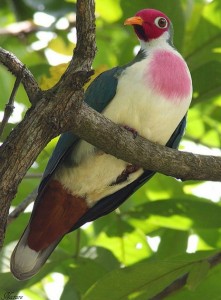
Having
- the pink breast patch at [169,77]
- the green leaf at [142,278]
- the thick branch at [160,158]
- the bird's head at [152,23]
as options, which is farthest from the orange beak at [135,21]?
the green leaf at [142,278]

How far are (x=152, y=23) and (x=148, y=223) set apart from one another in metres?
0.90

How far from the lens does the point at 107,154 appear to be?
3.14m

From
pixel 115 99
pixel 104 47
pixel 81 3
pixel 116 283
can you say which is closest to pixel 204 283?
pixel 116 283

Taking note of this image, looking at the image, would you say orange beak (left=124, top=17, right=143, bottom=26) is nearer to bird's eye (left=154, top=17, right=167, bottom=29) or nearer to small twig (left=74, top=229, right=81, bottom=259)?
bird's eye (left=154, top=17, right=167, bottom=29)

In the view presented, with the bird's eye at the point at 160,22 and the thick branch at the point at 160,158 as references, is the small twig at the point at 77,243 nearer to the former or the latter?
the thick branch at the point at 160,158

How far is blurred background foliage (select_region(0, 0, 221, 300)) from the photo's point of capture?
3.00 m

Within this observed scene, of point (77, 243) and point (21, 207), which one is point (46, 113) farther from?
point (77, 243)

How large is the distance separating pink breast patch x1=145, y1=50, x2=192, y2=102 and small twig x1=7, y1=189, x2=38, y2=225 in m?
0.72

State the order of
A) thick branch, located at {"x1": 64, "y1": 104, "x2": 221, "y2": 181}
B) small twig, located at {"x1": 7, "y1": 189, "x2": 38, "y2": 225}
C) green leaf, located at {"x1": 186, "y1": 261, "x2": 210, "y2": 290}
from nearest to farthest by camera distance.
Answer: thick branch, located at {"x1": 64, "y1": 104, "x2": 221, "y2": 181}, green leaf, located at {"x1": 186, "y1": 261, "x2": 210, "y2": 290}, small twig, located at {"x1": 7, "y1": 189, "x2": 38, "y2": 225}

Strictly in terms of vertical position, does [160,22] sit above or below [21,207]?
above

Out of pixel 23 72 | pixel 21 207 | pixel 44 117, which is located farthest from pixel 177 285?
pixel 23 72

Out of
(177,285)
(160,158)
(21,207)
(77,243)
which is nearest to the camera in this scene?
(160,158)

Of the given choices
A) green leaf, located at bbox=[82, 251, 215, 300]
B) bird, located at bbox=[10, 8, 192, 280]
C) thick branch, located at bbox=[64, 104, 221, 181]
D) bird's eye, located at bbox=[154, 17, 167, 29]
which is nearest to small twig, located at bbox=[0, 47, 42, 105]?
thick branch, located at bbox=[64, 104, 221, 181]

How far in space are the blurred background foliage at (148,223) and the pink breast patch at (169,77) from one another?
29 cm
